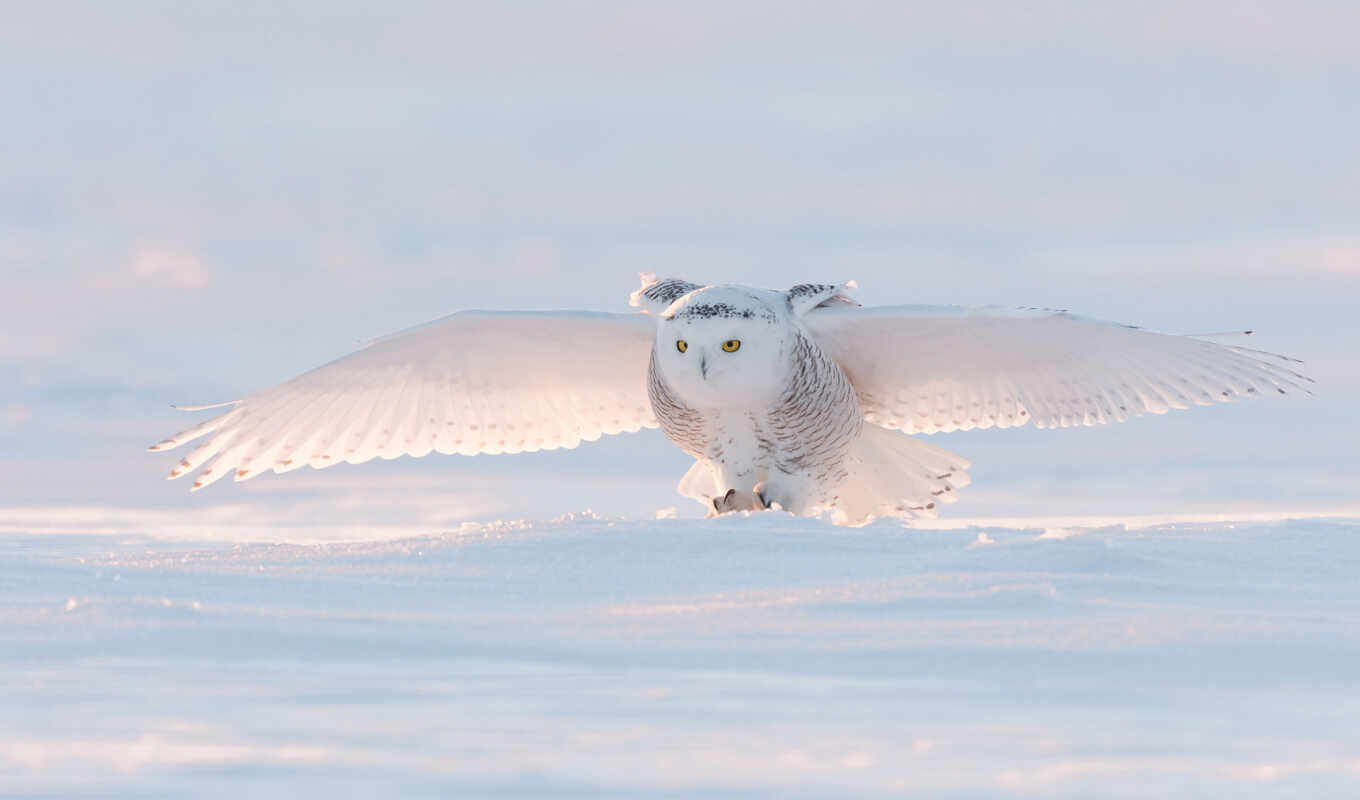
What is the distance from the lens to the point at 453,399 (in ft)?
28.6

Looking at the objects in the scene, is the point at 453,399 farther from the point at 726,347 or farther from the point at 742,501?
the point at 726,347

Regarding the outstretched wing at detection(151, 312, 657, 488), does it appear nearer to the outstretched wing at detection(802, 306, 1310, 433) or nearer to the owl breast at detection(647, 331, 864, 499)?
the owl breast at detection(647, 331, 864, 499)

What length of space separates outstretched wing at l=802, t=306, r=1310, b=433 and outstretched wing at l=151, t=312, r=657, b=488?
3.92ft

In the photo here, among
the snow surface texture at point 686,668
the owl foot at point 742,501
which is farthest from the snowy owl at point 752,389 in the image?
the snow surface texture at point 686,668

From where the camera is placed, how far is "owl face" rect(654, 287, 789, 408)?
6.85m

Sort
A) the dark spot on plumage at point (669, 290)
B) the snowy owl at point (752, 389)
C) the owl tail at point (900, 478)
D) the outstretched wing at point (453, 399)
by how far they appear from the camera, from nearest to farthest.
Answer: the snowy owl at point (752, 389), the dark spot on plumage at point (669, 290), the outstretched wing at point (453, 399), the owl tail at point (900, 478)

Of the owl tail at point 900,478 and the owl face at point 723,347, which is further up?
the owl face at point 723,347

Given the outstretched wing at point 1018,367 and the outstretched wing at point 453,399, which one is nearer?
the outstretched wing at point 1018,367

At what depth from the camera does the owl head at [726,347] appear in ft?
22.5

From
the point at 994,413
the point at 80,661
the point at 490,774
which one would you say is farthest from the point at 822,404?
the point at 490,774

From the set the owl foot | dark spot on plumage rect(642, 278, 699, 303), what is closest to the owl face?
dark spot on plumage rect(642, 278, 699, 303)

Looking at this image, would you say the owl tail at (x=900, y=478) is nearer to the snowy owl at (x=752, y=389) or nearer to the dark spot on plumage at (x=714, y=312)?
the snowy owl at (x=752, y=389)

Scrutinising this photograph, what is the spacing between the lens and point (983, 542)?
18.6 feet

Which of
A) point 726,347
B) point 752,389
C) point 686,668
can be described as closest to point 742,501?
point 752,389
